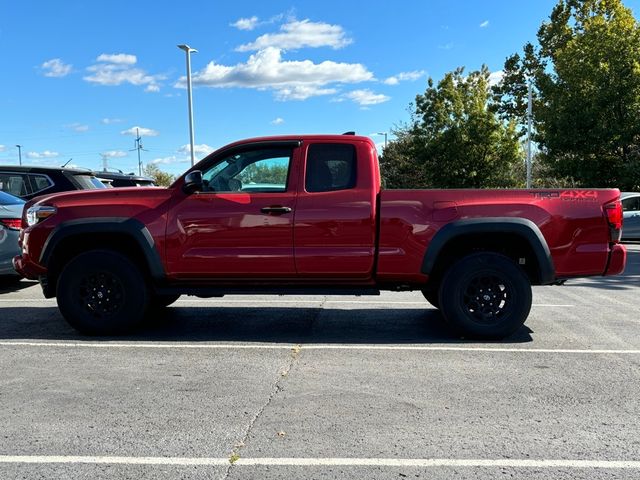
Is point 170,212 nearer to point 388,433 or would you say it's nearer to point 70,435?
point 70,435

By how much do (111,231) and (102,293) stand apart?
2.27ft

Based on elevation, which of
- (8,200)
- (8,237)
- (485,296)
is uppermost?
(8,200)

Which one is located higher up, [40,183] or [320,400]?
[40,183]

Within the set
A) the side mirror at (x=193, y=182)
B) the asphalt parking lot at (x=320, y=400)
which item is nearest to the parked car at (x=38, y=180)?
the asphalt parking lot at (x=320, y=400)

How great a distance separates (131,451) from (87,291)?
3.05 m

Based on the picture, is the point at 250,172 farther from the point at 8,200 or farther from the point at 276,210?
the point at 8,200

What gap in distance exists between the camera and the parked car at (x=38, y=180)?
33.9 ft

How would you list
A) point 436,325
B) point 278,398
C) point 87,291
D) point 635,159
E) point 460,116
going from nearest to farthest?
point 278,398, point 87,291, point 436,325, point 635,159, point 460,116

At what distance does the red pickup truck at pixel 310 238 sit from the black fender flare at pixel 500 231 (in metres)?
0.01

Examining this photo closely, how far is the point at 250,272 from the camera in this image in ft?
19.4

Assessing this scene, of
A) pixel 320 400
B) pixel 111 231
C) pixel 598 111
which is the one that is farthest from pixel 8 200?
pixel 598 111

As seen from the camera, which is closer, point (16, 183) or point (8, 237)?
point (8, 237)

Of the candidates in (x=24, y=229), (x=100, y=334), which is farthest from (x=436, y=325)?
(x=24, y=229)

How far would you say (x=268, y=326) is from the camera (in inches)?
261
